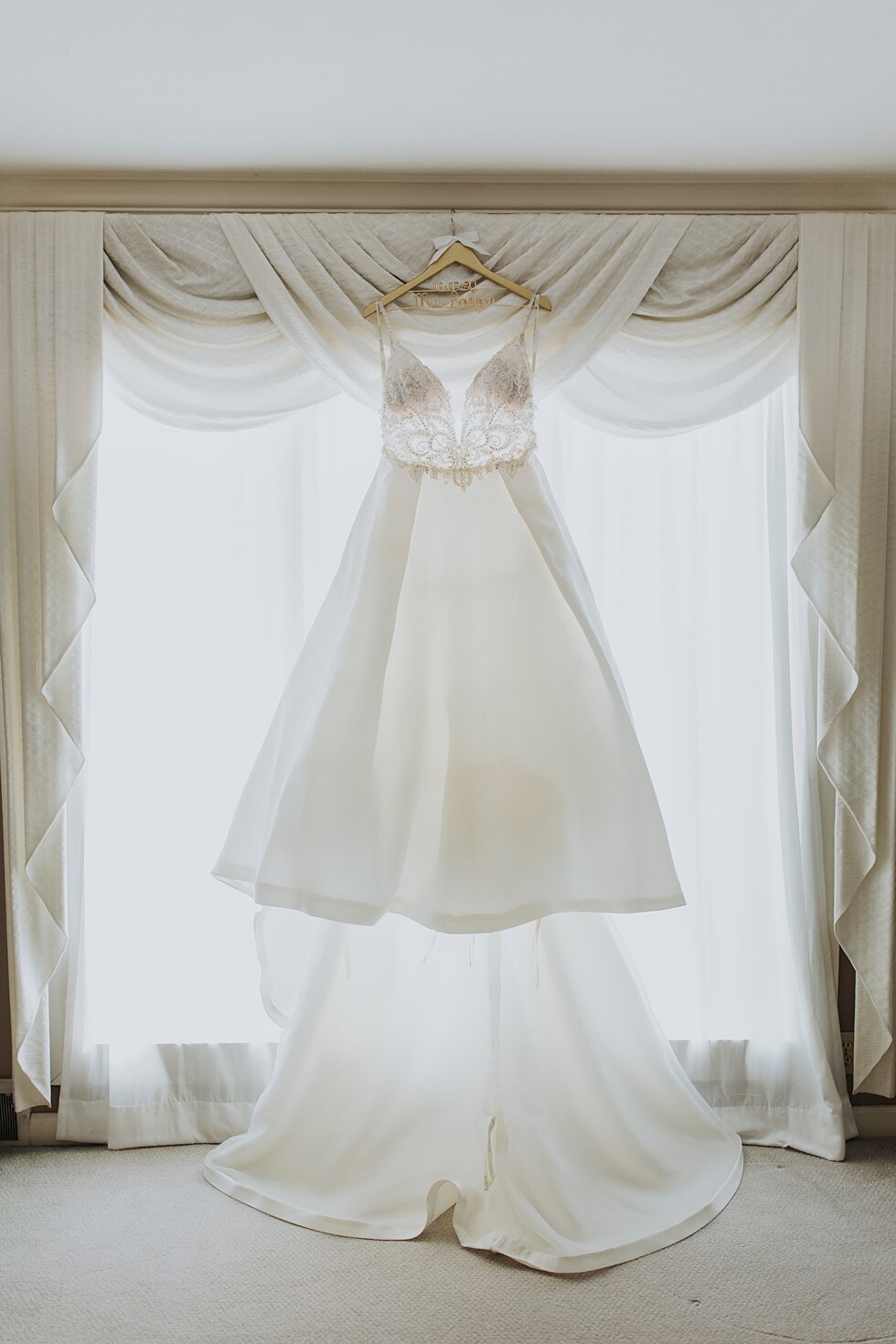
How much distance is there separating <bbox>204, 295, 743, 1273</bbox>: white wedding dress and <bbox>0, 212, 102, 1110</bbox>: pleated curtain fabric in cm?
51

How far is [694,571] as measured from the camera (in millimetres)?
2545

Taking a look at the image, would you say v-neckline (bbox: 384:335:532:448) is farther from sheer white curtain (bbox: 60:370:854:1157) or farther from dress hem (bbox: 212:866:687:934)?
dress hem (bbox: 212:866:687:934)

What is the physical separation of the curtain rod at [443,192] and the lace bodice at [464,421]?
505 millimetres

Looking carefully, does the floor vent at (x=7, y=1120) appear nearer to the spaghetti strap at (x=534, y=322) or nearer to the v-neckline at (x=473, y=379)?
the v-neckline at (x=473, y=379)

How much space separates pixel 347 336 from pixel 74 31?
2.66ft

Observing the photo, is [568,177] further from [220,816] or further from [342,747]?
[220,816]

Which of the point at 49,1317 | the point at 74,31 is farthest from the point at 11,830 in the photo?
the point at 74,31

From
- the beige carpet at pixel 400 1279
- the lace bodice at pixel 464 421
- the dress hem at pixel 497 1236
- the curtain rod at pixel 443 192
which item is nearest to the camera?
the beige carpet at pixel 400 1279

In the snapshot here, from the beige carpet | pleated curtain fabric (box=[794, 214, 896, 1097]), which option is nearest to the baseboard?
pleated curtain fabric (box=[794, 214, 896, 1097])

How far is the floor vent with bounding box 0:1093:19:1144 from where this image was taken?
2.48m

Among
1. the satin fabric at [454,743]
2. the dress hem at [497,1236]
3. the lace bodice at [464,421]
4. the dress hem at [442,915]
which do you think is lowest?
the dress hem at [497,1236]

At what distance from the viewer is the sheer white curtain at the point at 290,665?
250 cm

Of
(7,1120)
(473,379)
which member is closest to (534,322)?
(473,379)
